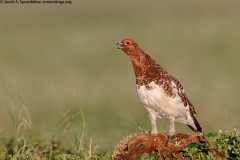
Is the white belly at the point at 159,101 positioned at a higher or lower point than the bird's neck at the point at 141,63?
lower

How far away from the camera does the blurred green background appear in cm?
1480

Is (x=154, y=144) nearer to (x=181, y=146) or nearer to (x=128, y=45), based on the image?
(x=181, y=146)

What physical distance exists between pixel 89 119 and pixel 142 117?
138 centimetres

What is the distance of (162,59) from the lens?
19.5m

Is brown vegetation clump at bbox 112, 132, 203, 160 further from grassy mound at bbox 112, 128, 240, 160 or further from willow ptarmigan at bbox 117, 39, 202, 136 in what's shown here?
willow ptarmigan at bbox 117, 39, 202, 136

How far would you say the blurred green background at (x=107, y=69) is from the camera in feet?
48.6

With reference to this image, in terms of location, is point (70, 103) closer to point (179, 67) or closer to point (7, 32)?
point (179, 67)

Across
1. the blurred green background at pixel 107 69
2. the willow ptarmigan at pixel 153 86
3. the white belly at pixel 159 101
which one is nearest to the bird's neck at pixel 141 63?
the willow ptarmigan at pixel 153 86

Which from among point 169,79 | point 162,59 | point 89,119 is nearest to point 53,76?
point 162,59

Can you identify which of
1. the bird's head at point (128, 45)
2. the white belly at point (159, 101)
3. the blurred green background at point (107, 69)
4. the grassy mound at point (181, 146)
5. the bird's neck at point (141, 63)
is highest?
the blurred green background at point (107, 69)

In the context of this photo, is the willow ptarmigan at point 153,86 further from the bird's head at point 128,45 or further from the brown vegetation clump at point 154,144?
the brown vegetation clump at point 154,144

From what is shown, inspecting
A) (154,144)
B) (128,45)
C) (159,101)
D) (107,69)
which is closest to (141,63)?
(128,45)

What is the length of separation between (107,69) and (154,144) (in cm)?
1288

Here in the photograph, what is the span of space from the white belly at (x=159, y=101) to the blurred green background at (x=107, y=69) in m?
2.65
